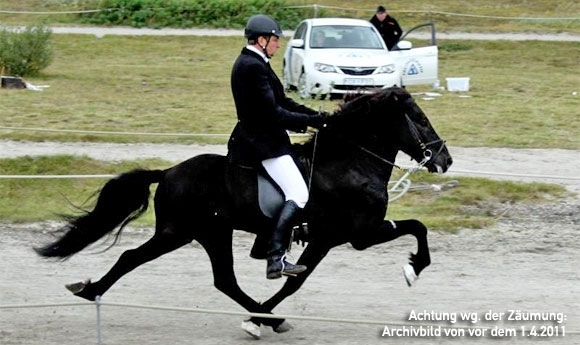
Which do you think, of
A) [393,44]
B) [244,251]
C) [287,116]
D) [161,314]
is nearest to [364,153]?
[287,116]

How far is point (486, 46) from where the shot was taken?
109 feet

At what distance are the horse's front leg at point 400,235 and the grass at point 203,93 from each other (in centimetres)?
928

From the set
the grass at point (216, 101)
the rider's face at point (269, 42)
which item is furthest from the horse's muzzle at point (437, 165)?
the grass at point (216, 101)

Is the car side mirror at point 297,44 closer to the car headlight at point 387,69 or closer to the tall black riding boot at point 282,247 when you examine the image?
the car headlight at point 387,69

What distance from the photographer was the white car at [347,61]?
22250mm

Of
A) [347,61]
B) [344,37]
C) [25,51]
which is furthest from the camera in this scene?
[25,51]

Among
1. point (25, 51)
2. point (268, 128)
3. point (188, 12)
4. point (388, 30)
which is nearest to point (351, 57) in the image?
point (388, 30)

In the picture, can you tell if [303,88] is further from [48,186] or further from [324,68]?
[48,186]

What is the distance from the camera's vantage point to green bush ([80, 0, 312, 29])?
36.6 m

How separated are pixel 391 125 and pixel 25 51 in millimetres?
17397

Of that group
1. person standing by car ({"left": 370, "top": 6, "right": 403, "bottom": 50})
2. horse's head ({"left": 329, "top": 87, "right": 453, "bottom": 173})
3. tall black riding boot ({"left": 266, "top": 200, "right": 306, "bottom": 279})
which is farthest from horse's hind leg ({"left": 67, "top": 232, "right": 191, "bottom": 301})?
person standing by car ({"left": 370, "top": 6, "right": 403, "bottom": 50})

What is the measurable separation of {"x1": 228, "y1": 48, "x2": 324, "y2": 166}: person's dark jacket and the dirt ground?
1.47m

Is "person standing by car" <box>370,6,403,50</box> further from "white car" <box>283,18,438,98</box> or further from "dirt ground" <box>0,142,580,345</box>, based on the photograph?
"dirt ground" <box>0,142,580,345</box>

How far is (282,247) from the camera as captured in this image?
848 centimetres
